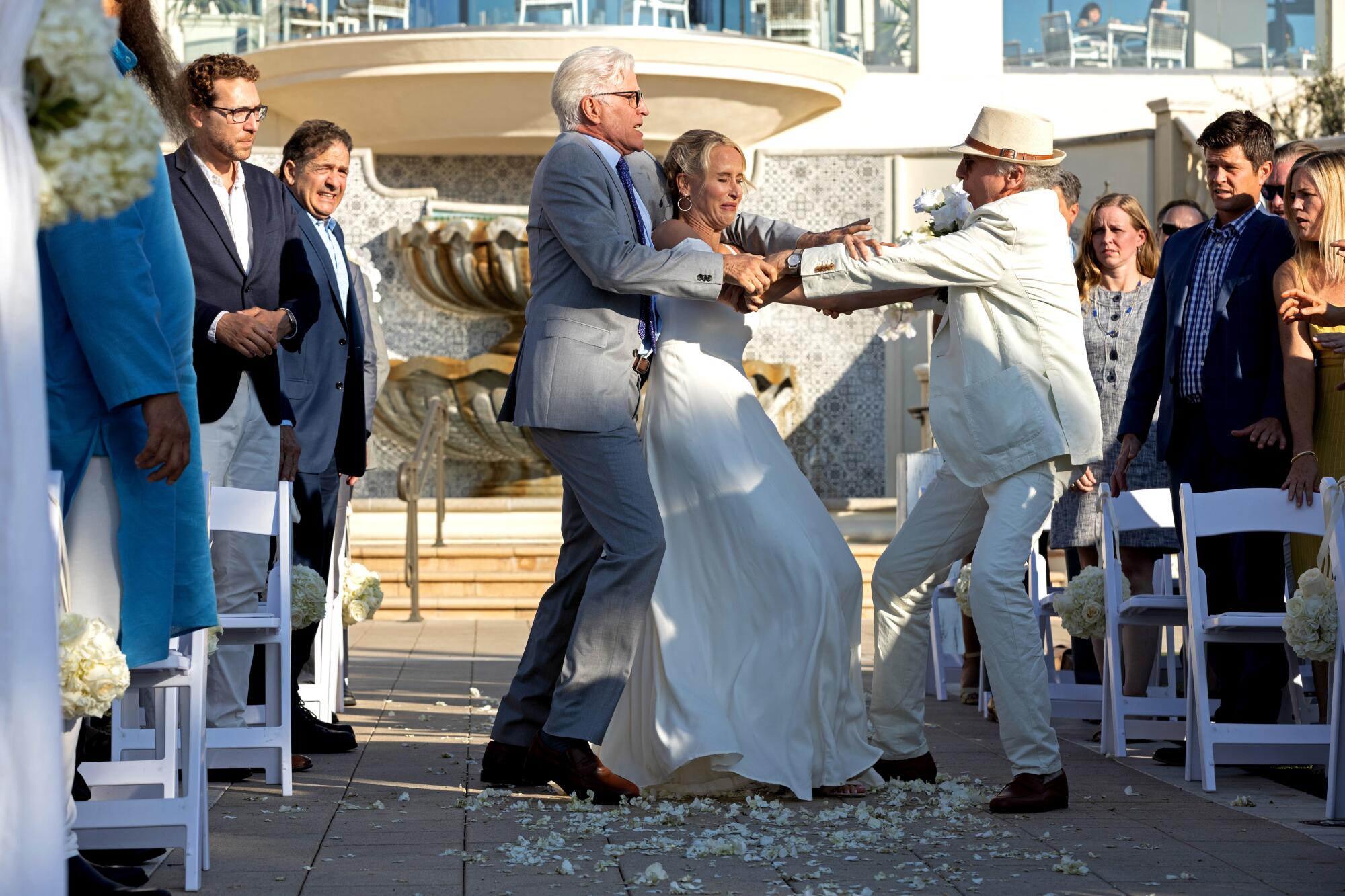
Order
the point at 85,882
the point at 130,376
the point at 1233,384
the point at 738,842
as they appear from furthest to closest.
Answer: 1. the point at 1233,384
2. the point at 738,842
3. the point at 85,882
4. the point at 130,376

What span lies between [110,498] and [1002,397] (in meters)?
2.50

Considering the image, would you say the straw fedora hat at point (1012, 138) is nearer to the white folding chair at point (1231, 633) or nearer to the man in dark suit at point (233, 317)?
the white folding chair at point (1231, 633)

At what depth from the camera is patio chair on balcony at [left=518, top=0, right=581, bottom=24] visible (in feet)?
48.5

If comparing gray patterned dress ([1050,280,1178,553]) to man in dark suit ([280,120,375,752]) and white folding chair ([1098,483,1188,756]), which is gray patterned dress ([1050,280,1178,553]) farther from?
man in dark suit ([280,120,375,752])

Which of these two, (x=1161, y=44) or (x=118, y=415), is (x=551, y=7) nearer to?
(x=1161, y=44)

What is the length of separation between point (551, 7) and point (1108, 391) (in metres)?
9.36

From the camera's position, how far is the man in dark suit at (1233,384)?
18.1ft

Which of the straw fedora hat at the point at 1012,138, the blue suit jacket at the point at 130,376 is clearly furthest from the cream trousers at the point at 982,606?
the blue suit jacket at the point at 130,376

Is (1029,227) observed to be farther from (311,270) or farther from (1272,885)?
(311,270)

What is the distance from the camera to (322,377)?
585 centimetres

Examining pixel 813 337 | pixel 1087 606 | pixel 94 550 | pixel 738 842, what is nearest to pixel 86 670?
pixel 94 550

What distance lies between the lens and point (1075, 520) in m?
6.54

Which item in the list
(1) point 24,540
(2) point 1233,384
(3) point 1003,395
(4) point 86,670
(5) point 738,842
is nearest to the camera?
(1) point 24,540

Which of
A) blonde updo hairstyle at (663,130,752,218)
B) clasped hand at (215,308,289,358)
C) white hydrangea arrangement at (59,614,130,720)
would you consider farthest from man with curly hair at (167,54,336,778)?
white hydrangea arrangement at (59,614,130,720)
